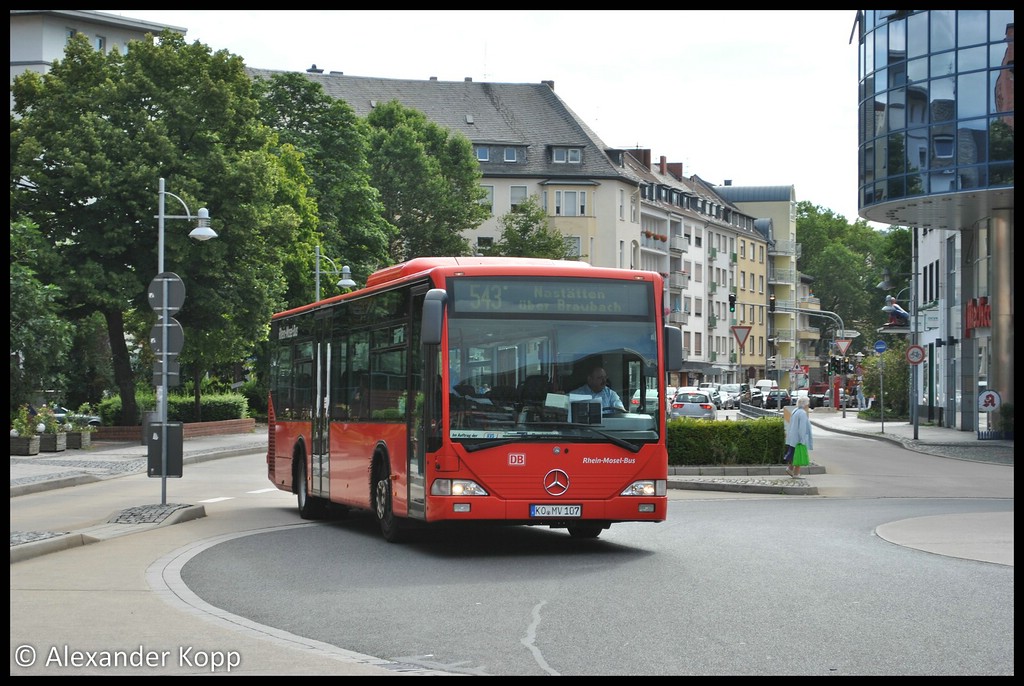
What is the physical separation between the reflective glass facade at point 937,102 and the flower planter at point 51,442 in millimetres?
25128

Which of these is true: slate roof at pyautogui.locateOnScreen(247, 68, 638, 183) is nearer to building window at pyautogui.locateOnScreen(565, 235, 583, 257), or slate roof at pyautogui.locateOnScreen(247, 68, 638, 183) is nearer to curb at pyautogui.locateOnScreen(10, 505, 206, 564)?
building window at pyautogui.locateOnScreen(565, 235, 583, 257)

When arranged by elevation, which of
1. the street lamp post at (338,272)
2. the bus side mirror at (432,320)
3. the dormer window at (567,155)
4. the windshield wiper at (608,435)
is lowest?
the windshield wiper at (608,435)

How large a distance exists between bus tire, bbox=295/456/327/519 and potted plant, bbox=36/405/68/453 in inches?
747

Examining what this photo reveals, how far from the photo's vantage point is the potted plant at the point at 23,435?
1422 inches

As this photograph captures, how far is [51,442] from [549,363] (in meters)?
26.0

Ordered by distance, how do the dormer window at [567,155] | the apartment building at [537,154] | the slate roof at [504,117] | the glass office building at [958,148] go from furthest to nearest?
the dormer window at [567,155] < the slate roof at [504,117] < the apartment building at [537,154] < the glass office building at [958,148]

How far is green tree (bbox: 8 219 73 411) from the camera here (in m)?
40.5

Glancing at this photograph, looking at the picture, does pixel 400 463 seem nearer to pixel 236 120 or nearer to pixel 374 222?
pixel 236 120

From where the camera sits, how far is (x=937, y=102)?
43406mm

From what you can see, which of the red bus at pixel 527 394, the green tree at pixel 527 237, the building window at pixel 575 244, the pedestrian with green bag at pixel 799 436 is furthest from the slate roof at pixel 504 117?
the red bus at pixel 527 394

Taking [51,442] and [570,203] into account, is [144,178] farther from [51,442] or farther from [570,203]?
[570,203]

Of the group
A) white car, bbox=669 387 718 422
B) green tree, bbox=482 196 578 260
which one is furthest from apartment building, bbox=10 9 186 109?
white car, bbox=669 387 718 422

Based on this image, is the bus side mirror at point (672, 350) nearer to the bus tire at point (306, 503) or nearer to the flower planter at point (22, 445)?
the bus tire at point (306, 503)
